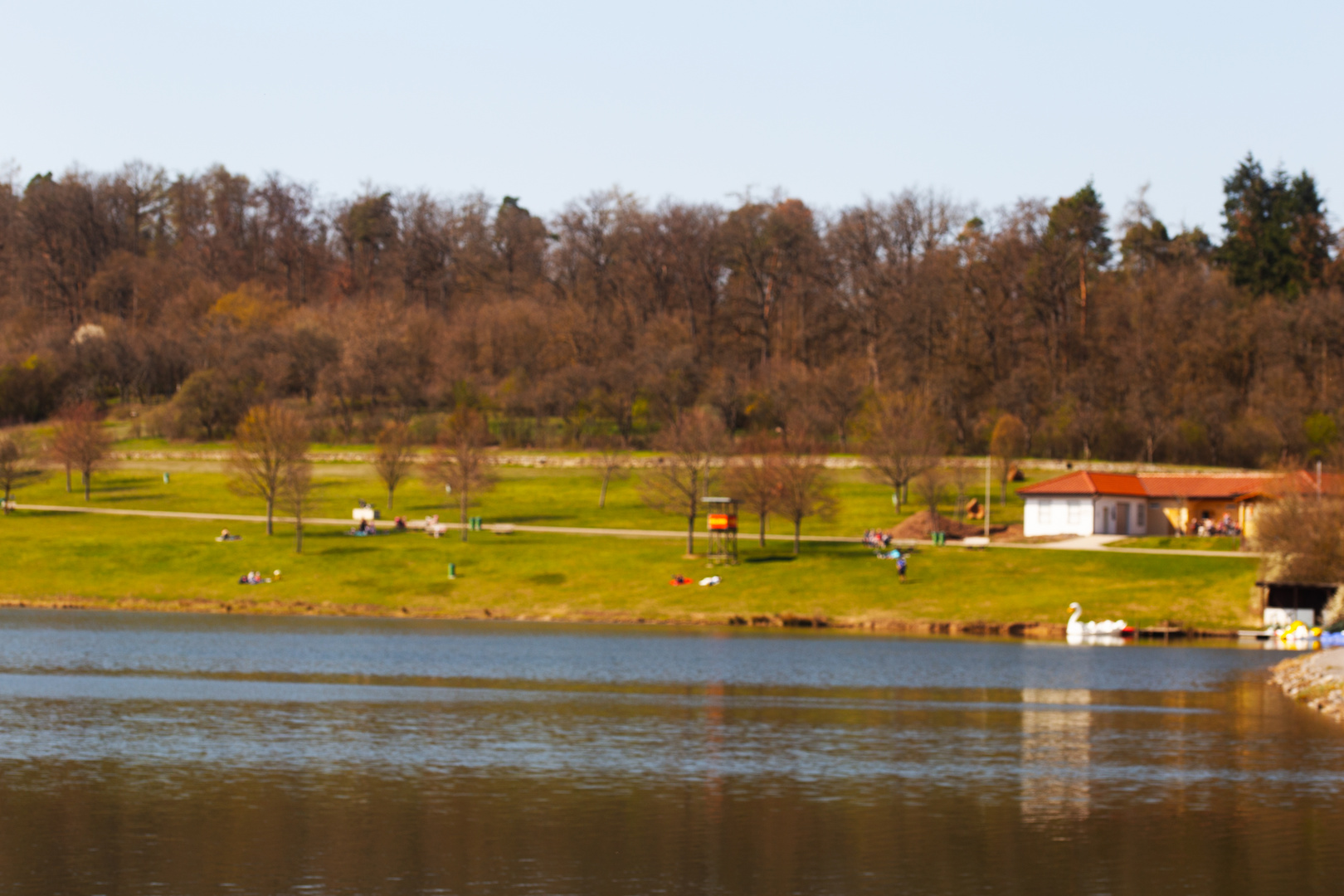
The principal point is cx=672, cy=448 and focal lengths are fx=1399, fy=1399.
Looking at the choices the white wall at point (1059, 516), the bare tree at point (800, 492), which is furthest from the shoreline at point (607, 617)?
the white wall at point (1059, 516)

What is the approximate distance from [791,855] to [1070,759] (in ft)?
37.2

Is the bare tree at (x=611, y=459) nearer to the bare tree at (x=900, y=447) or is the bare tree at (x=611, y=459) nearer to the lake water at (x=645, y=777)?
the bare tree at (x=900, y=447)

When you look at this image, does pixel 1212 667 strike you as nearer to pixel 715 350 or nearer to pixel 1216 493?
pixel 1216 493

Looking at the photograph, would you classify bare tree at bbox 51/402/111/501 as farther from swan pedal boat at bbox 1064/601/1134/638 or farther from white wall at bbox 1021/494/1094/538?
swan pedal boat at bbox 1064/601/1134/638

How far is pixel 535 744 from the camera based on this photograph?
96.4 feet

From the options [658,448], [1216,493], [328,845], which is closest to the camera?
[328,845]

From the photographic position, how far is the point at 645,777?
25.8 meters

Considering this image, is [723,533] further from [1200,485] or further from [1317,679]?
[1317,679]

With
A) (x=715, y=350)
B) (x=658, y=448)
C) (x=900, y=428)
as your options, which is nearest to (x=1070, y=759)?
(x=900, y=428)

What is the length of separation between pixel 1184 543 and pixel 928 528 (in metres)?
14.4

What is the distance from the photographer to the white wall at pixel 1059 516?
85.7m

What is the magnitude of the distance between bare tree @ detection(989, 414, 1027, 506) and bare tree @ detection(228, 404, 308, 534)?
4614 centimetres

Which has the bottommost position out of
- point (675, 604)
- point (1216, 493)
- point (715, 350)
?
point (675, 604)

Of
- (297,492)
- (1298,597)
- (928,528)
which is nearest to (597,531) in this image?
(297,492)
